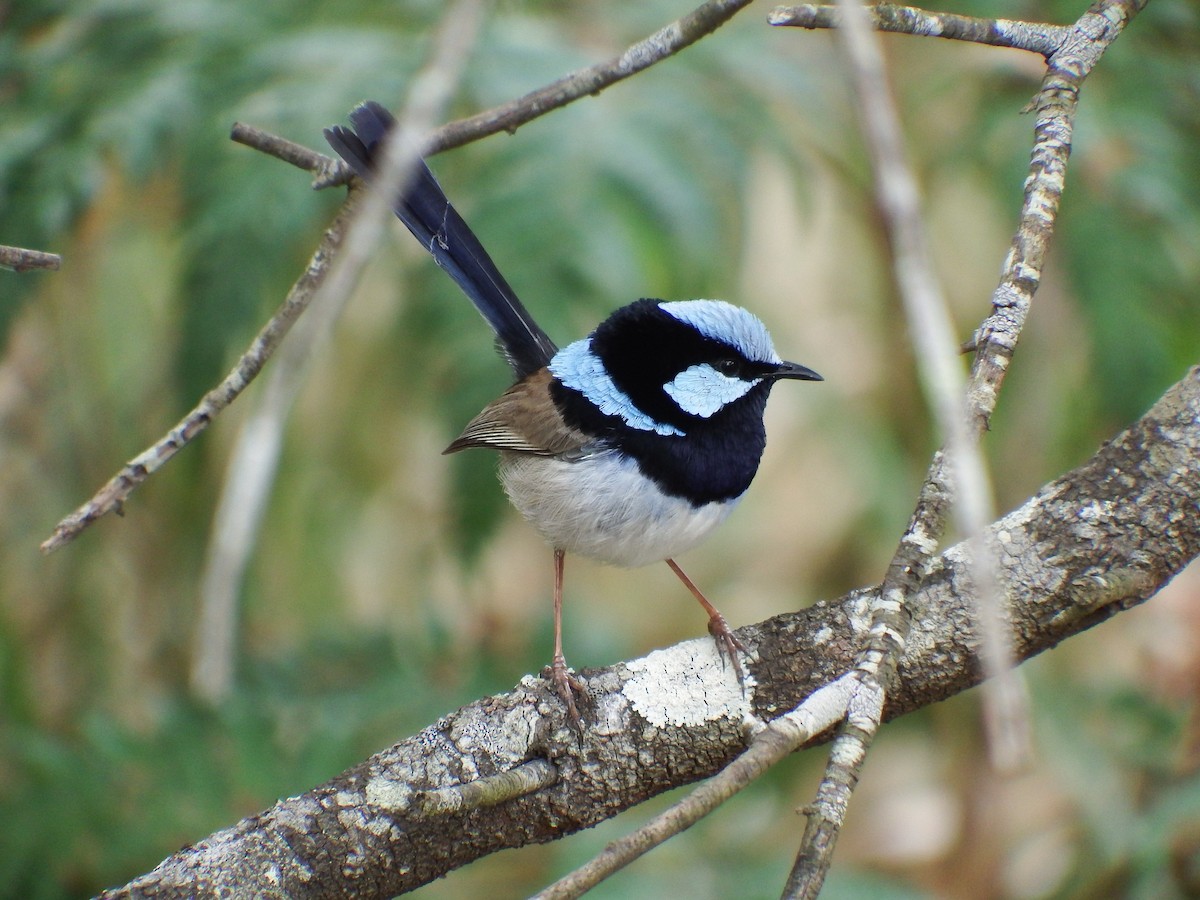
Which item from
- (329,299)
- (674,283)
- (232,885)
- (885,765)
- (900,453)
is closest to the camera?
(329,299)

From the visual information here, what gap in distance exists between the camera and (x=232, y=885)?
63.8 inches

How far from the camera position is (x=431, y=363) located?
3.17m

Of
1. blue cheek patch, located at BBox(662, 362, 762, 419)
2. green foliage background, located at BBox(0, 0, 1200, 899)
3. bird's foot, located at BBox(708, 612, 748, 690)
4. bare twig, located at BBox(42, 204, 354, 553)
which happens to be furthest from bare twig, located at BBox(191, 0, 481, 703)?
green foliage background, located at BBox(0, 0, 1200, 899)

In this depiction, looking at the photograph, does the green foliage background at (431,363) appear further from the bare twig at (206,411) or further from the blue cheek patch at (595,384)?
the bare twig at (206,411)

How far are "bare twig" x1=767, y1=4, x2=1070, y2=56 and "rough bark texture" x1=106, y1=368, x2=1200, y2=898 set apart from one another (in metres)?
0.56

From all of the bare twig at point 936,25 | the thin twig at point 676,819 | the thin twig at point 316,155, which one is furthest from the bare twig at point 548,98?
the thin twig at point 676,819

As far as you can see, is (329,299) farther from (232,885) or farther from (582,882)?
(232,885)

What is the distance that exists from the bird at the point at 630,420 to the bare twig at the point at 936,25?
0.90 m

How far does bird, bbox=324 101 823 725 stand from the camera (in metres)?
2.46

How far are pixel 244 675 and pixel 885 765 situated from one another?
3.34 metres

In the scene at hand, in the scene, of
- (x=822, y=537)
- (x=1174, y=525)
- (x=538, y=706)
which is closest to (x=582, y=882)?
(x=538, y=706)

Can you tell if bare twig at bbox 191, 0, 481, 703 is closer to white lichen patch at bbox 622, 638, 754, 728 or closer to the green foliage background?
white lichen patch at bbox 622, 638, 754, 728

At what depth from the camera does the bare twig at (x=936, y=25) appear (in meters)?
1.52

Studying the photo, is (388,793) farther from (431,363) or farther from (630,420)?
(431,363)
